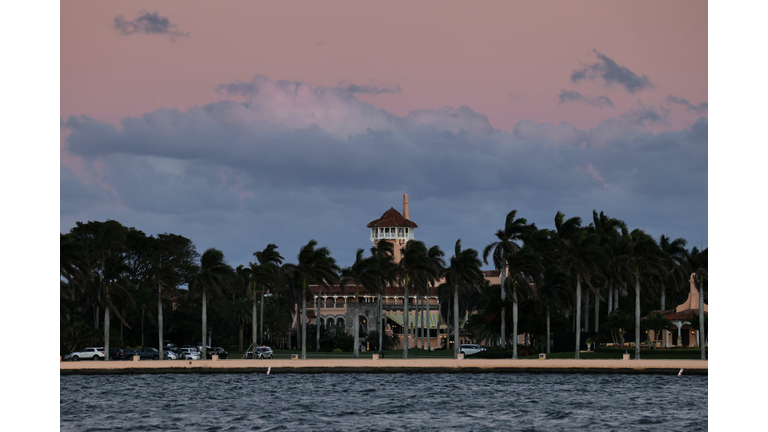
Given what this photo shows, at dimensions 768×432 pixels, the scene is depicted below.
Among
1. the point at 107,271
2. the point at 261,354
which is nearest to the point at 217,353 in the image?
the point at 261,354

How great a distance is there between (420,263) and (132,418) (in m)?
51.9

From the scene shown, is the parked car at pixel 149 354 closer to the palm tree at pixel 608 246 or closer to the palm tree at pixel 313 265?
the palm tree at pixel 313 265

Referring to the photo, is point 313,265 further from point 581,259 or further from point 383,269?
point 581,259

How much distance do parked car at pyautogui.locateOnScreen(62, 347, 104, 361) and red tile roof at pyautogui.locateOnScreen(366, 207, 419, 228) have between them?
103809 millimetres

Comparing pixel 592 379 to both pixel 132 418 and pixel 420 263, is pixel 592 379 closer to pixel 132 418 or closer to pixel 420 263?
pixel 420 263

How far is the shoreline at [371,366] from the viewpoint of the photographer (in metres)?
73.4

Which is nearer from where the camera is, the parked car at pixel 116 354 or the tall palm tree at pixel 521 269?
the tall palm tree at pixel 521 269

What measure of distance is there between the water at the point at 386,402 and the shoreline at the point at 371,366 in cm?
201

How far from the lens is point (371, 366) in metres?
77.1

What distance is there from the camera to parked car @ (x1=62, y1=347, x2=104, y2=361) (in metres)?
84.4

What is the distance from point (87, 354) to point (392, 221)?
10538 cm

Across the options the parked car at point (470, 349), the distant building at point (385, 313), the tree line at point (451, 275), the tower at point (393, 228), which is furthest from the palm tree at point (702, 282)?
the tower at point (393, 228)

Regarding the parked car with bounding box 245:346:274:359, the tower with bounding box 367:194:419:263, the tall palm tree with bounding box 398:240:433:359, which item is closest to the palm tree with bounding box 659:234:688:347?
the tall palm tree with bounding box 398:240:433:359
